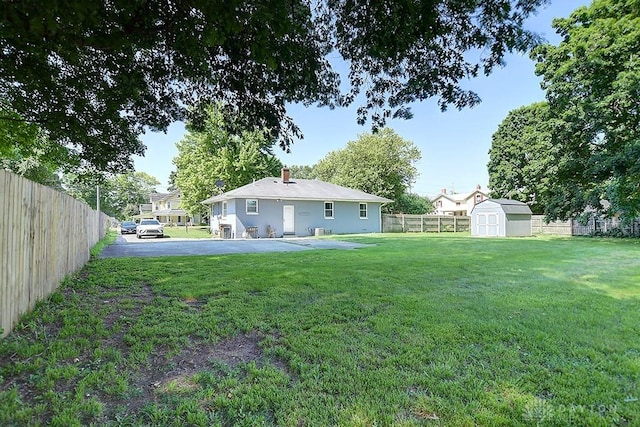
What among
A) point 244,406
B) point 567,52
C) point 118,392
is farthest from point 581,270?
point 567,52

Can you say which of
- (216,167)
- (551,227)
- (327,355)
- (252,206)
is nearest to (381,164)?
(551,227)

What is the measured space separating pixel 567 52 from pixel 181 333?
1942cm

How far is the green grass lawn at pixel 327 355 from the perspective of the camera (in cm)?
226

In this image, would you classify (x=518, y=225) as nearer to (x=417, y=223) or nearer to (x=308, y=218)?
(x=417, y=223)

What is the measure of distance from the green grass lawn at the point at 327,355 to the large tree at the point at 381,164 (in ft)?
91.1

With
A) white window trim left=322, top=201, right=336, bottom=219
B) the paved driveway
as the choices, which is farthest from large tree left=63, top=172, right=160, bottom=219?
the paved driveway

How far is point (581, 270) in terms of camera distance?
7.67 metres

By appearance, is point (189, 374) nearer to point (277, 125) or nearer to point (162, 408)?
point (162, 408)

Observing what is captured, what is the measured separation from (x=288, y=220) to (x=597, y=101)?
656 inches

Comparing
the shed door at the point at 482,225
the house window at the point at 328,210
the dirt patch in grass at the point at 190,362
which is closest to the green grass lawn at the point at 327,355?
the dirt patch in grass at the point at 190,362

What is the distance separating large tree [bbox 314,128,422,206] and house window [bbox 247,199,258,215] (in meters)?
15.1

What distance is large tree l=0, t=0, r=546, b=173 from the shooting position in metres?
3.47

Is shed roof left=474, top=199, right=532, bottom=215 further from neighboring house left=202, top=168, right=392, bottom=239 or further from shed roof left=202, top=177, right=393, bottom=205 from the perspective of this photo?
neighboring house left=202, top=168, right=392, bottom=239

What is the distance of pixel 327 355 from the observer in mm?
3123
